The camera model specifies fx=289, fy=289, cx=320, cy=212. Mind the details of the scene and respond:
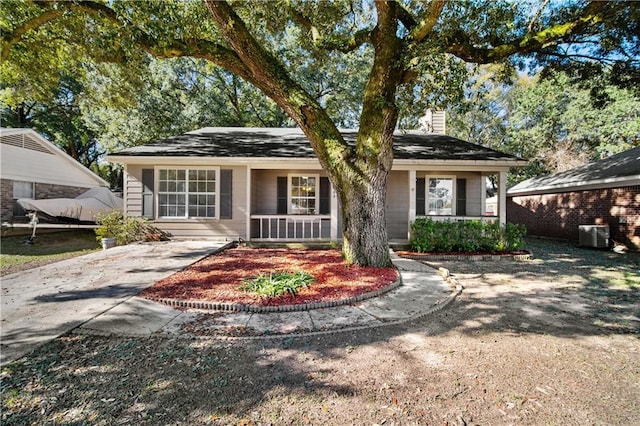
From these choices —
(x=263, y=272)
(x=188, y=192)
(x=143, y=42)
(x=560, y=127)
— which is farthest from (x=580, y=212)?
(x=143, y=42)

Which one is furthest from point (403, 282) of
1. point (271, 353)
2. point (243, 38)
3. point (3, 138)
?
point (3, 138)

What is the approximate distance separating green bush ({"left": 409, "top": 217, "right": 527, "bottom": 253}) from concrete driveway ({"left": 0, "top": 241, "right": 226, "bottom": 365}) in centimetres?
641

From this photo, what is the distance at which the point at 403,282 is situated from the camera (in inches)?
214

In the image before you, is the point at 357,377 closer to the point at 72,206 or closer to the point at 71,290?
the point at 71,290

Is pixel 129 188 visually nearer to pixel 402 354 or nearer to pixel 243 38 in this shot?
pixel 243 38

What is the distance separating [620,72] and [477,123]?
60.3ft

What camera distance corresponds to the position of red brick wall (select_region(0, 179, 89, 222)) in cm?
1223

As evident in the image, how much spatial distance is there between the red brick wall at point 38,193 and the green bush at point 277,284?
14.0 metres

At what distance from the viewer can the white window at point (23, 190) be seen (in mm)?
Result: 12892

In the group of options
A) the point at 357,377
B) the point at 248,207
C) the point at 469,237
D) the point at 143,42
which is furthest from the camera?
the point at 248,207

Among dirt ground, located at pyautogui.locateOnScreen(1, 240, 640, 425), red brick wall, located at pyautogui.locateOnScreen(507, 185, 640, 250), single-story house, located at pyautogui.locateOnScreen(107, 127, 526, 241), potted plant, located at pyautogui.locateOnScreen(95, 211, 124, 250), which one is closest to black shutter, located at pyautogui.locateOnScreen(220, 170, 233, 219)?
single-story house, located at pyautogui.locateOnScreen(107, 127, 526, 241)

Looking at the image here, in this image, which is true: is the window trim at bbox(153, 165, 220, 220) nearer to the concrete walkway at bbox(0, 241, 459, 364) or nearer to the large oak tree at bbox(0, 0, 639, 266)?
the large oak tree at bbox(0, 0, 639, 266)

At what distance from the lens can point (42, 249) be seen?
378 inches

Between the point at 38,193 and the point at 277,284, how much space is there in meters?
16.2
